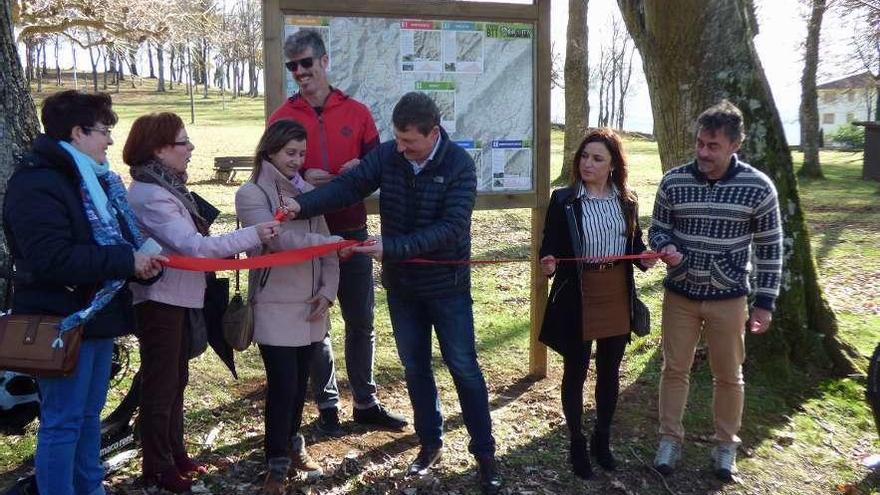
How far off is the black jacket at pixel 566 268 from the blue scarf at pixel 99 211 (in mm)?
2065

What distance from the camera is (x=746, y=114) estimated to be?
505cm

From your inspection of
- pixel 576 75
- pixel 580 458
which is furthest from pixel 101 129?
pixel 576 75

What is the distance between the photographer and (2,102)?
445 cm

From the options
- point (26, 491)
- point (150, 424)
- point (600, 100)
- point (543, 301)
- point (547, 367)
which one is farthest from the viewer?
point (600, 100)

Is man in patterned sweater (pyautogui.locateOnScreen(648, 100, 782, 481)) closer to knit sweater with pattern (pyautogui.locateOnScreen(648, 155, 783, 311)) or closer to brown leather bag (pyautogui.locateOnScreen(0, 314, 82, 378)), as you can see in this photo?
knit sweater with pattern (pyautogui.locateOnScreen(648, 155, 783, 311))

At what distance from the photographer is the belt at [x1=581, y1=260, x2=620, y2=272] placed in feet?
12.6

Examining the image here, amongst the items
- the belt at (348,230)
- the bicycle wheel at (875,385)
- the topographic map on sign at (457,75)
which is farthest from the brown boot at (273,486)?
the bicycle wheel at (875,385)

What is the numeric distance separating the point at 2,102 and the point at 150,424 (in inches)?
90.7

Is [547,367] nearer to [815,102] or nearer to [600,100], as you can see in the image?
[815,102]

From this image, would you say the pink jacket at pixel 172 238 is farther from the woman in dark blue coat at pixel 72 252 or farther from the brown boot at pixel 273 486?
the brown boot at pixel 273 486

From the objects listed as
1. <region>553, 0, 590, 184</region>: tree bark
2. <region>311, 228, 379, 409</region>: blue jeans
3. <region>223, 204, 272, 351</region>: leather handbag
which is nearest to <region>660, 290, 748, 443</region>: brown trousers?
<region>311, 228, 379, 409</region>: blue jeans

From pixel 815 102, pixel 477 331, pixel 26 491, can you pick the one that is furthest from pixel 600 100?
pixel 26 491

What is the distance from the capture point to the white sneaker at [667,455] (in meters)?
4.07

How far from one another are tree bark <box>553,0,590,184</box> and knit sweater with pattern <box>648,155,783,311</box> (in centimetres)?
1179
